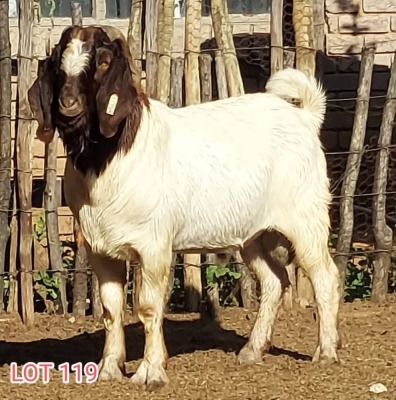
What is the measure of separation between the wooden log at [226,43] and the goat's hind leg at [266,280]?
5.33 feet

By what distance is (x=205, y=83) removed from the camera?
8.63 meters

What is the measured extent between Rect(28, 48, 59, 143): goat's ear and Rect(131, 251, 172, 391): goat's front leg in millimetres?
867

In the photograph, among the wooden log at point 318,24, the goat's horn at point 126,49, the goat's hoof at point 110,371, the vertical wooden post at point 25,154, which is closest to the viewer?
the goat's horn at point 126,49

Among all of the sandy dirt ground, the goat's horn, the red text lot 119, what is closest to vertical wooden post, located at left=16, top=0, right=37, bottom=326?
the sandy dirt ground

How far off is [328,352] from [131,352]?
52.9 inches

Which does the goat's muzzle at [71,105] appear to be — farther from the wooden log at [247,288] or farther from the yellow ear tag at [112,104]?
the wooden log at [247,288]

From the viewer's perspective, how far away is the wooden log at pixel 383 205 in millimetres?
8773

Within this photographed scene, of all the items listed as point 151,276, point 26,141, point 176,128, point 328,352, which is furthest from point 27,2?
point 328,352

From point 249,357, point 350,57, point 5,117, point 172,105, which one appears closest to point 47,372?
point 249,357

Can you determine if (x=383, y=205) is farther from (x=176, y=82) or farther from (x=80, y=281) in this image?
(x=80, y=281)

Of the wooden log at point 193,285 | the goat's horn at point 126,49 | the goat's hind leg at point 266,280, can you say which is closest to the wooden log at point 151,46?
the wooden log at point 193,285

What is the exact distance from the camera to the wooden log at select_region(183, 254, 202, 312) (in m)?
8.64

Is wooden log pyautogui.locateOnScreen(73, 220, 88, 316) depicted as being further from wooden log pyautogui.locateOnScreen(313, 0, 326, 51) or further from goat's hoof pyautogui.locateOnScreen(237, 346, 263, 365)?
wooden log pyautogui.locateOnScreen(313, 0, 326, 51)

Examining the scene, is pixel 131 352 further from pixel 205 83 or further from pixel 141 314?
pixel 205 83
